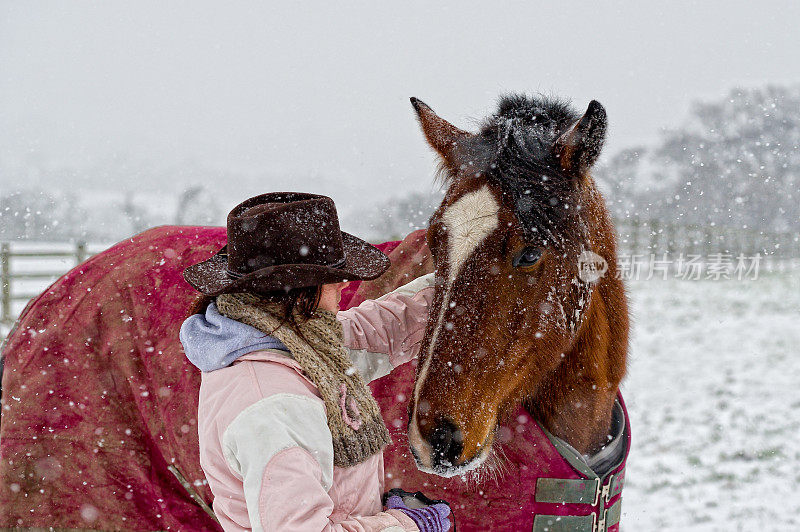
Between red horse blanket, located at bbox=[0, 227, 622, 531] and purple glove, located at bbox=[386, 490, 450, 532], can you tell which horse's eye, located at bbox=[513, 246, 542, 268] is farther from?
red horse blanket, located at bbox=[0, 227, 622, 531]

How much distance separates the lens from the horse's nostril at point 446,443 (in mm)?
1641

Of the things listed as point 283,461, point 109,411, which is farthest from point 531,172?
point 109,411

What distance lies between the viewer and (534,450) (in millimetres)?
2145

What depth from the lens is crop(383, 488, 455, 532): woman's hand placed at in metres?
1.52

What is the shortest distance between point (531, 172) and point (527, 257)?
285 mm

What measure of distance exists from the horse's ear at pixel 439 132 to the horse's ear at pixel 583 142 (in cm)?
43

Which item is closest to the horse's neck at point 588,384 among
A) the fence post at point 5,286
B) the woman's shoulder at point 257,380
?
the woman's shoulder at point 257,380

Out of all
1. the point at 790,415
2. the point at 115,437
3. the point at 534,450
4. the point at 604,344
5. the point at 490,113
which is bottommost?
the point at 790,415

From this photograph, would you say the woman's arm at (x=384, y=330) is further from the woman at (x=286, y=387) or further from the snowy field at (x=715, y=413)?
the snowy field at (x=715, y=413)

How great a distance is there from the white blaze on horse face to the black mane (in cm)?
8

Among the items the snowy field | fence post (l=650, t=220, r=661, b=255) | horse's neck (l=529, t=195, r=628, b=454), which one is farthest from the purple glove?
fence post (l=650, t=220, r=661, b=255)

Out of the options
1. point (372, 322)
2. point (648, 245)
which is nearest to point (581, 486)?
point (372, 322)

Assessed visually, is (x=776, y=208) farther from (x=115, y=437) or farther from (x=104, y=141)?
(x=104, y=141)

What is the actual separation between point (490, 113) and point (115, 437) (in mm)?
2166
